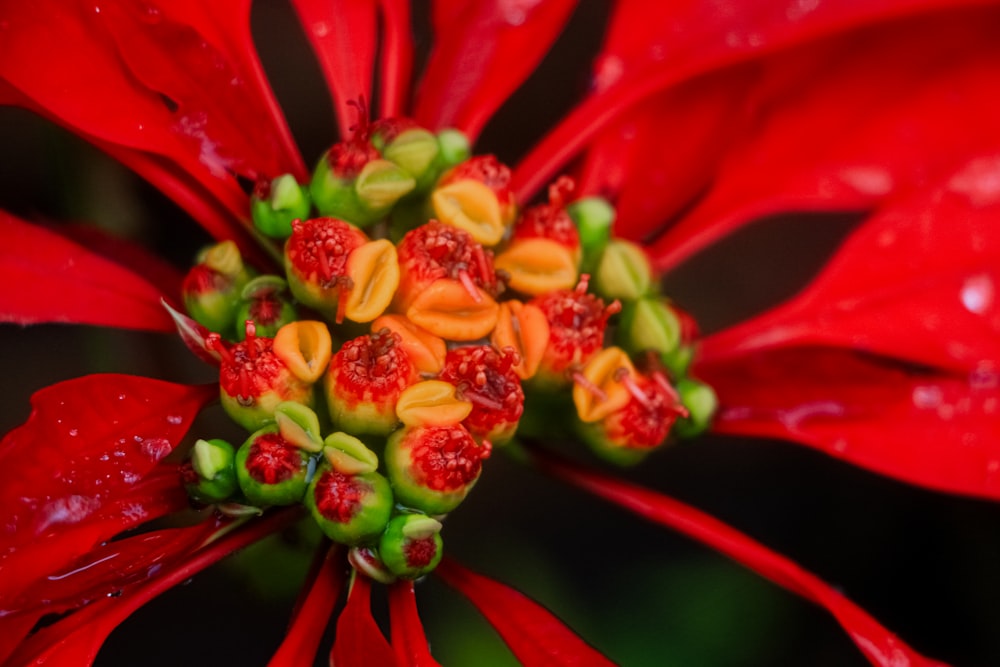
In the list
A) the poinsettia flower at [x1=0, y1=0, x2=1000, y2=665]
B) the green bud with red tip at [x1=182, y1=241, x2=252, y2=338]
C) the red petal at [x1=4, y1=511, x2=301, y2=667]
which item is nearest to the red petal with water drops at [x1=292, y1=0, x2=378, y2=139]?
the poinsettia flower at [x1=0, y1=0, x2=1000, y2=665]

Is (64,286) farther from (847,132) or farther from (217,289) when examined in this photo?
(847,132)

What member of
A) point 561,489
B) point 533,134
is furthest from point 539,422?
point 533,134

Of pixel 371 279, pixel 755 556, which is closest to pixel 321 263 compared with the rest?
pixel 371 279

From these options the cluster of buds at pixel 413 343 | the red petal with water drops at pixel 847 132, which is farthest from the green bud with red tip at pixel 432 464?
the red petal with water drops at pixel 847 132

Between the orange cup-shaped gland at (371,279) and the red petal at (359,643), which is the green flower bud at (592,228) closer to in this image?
the orange cup-shaped gland at (371,279)

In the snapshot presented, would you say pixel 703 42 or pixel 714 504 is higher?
pixel 703 42

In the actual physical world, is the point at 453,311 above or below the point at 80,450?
above

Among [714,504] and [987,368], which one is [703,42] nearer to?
[987,368]
